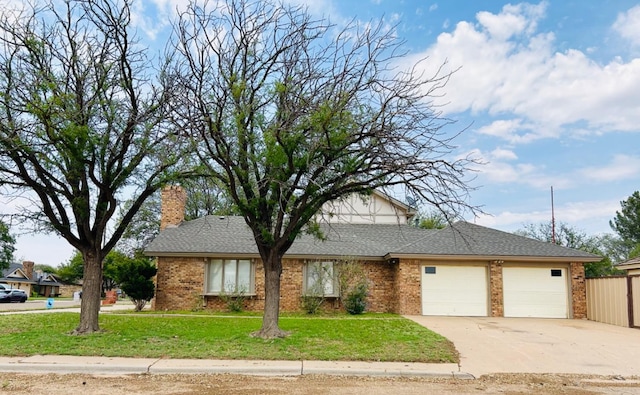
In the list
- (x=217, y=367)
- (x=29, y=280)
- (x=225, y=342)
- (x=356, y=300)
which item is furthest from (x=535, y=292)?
(x=29, y=280)

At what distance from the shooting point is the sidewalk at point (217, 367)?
828 centimetres

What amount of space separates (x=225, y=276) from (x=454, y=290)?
351 inches

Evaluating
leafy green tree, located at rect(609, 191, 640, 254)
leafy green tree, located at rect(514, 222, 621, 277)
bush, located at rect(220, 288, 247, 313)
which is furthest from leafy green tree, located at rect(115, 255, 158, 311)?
leafy green tree, located at rect(609, 191, 640, 254)

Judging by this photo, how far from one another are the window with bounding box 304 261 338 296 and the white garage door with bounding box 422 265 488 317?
3.49 metres

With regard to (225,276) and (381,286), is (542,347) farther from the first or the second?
(225,276)

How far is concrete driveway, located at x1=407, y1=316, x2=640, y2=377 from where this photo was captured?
894cm

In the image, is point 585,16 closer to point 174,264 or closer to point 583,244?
point 174,264

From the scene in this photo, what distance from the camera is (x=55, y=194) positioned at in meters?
11.7

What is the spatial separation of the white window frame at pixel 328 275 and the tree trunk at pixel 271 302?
779 cm

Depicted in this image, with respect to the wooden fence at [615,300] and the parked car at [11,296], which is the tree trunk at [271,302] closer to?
the wooden fence at [615,300]

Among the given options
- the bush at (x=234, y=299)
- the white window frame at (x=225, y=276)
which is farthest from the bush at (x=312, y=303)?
the bush at (x=234, y=299)

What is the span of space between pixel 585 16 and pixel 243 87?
9.73 metres

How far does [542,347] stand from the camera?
10953mm

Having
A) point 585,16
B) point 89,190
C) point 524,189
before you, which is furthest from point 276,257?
point 524,189
